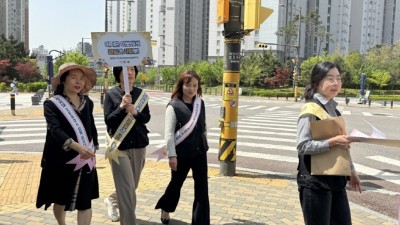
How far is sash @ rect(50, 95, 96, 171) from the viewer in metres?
3.60

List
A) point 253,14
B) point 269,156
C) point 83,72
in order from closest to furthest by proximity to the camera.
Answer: point 83,72 < point 253,14 < point 269,156

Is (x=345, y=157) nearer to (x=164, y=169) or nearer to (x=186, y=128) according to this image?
(x=186, y=128)

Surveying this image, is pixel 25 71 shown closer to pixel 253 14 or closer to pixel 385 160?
pixel 385 160

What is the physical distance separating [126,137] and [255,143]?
8230 mm

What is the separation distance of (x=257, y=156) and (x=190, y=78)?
239 inches

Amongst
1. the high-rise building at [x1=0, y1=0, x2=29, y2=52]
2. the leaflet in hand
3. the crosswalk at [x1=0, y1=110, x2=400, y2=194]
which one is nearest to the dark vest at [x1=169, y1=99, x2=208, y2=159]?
the leaflet in hand

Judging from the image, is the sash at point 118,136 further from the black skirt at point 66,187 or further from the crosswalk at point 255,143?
the crosswalk at point 255,143

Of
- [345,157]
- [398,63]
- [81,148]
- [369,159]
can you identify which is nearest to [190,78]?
[81,148]

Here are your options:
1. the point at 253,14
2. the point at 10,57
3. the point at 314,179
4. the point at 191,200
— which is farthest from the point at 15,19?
the point at 314,179

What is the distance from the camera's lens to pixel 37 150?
10.4 meters

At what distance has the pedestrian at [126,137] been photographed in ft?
13.3

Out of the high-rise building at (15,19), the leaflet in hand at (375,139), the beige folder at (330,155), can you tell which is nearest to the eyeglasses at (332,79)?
the beige folder at (330,155)

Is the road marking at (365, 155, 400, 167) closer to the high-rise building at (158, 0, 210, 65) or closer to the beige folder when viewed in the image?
the beige folder

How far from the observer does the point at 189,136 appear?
14.3 feet
